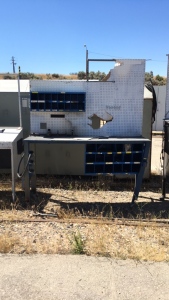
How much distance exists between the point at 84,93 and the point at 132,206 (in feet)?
8.82

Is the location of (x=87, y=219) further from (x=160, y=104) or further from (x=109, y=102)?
(x=160, y=104)

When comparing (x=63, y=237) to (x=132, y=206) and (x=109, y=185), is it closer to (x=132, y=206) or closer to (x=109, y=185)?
(x=132, y=206)

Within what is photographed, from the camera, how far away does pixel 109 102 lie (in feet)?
24.4

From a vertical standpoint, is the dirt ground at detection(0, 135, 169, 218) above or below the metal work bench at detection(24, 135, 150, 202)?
below

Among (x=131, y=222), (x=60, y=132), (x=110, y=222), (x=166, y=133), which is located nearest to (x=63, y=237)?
(x=110, y=222)

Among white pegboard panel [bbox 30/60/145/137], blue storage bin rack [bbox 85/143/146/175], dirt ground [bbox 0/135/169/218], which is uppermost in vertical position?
white pegboard panel [bbox 30/60/145/137]

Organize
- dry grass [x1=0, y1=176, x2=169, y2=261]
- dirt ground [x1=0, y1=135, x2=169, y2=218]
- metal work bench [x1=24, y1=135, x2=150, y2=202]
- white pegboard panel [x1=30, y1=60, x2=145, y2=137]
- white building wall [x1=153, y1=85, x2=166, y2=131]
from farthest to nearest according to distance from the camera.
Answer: white building wall [x1=153, y1=85, x2=166, y2=131], white pegboard panel [x1=30, y1=60, x2=145, y2=137], metal work bench [x1=24, y1=135, x2=150, y2=202], dirt ground [x1=0, y1=135, x2=169, y2=218], dry grass [x1=0, y1=176, x2=169, y2=261]

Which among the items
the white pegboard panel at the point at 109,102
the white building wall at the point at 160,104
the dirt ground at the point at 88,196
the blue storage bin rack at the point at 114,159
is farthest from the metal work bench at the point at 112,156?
the white building wall at the point at 160,104

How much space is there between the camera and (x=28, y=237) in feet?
17.0

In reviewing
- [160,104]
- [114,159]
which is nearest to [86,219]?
[114,159]

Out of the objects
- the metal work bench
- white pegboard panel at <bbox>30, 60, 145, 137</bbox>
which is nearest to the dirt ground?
the metal work bench

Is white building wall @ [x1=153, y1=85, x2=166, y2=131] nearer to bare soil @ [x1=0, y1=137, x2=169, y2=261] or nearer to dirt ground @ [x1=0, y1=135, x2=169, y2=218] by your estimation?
dirt ground @ [x1=0, y1=135, x2=169, y2=218]

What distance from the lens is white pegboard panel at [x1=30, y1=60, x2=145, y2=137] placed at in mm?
7371

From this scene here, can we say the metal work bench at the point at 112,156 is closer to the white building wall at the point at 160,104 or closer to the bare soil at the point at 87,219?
the bare soil at the point at 87,219
